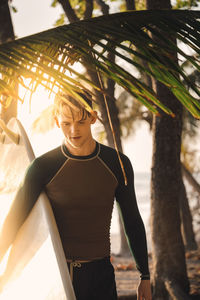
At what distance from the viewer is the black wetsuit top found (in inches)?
73.0

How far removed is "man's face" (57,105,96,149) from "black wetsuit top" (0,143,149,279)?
10cm

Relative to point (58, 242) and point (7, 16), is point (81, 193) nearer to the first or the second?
point (58, 242)

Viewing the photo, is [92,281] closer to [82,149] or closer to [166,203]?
[82,149]

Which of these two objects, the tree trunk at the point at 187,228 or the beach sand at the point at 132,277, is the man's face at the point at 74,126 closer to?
the beach sand at the point at 132,277

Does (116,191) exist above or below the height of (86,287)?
above

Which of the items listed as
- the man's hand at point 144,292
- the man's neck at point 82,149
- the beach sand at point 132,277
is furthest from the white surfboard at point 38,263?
the beach sand at point 132,277

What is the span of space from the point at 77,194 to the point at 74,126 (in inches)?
14.5

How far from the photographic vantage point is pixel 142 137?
49.6 meters

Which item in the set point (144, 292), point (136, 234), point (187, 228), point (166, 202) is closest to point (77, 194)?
point (136, 234)

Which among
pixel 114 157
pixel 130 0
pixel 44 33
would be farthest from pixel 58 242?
pixel 130 0

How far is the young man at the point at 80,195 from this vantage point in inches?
72.9

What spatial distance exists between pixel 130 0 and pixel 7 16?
3.34 meters

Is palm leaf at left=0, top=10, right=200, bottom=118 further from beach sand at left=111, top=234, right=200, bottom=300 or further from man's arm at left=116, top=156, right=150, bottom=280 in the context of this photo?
beach sand at left=111, top=234, right=200, bottom=300

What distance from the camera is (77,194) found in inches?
72.7
